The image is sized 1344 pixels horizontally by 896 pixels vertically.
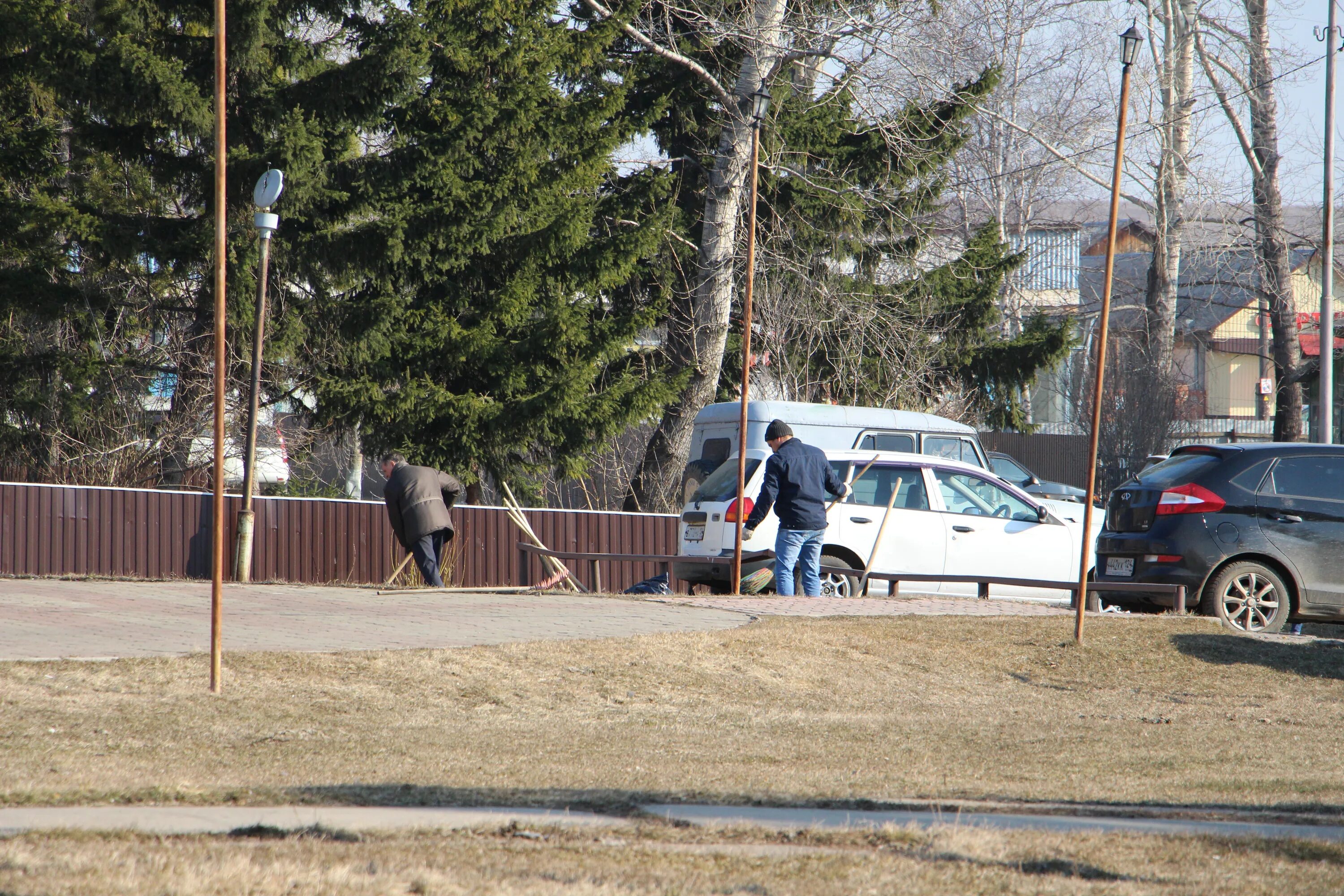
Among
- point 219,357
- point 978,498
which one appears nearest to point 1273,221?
point 978,498

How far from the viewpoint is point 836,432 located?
1769cm

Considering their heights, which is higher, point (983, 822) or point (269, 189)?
point (269, 189)

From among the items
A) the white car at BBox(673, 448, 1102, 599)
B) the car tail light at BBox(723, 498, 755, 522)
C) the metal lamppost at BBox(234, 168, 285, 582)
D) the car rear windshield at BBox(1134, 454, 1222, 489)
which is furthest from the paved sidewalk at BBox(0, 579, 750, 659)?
the car rear windshield at BBox(1134, 454, 1222, 489)

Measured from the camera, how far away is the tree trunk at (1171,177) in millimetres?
31078

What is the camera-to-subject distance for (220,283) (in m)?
8.27

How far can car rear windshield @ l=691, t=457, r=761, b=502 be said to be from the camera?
45.2ft

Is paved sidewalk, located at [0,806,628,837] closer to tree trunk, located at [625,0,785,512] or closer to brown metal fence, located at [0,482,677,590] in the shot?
brown metal fence, located at [0,482,677,590]

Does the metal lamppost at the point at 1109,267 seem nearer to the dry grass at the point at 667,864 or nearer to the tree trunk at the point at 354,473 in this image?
the dry grass at the point at 667,864

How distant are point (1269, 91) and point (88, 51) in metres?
23.8

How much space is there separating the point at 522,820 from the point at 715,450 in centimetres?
1292

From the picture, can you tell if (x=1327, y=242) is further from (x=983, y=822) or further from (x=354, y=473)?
(x=983, y=822)

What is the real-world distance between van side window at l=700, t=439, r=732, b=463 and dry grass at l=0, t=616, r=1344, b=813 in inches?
256

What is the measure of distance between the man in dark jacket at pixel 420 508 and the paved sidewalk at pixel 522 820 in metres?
9.26

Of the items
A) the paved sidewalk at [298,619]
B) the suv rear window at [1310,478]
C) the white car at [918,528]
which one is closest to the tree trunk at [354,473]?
the paved sidewalk at [298,619]
